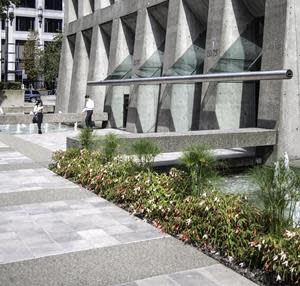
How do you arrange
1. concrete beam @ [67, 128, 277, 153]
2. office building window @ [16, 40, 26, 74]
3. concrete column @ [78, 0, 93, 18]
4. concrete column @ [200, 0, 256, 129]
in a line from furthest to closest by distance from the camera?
office building window @ [16, 40, 26, 74], concrete column @ [78, 0, 93, 18], concrete column @ [200, 0, 256, 129], concrete beam @ [67, 128, 277, 153]

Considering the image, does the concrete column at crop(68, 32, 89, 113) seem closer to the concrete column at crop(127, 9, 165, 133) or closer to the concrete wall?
the concrete column at crop(127, 9, 165, 133)

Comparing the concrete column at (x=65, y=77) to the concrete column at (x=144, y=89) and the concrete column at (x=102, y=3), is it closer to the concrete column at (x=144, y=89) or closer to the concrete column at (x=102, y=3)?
the concrete column at (x=102, y=3)

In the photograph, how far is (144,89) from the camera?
23.5 metres

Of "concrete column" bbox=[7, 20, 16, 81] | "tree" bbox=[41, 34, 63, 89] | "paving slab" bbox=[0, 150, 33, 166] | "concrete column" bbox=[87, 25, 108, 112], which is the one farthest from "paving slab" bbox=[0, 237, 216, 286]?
"concrete column" bbox=[7, 20, 16, 81]

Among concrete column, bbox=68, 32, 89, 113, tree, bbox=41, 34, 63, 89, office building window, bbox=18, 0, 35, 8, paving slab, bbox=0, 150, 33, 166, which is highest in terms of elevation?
office building window, bbox=18, 0, 35, 8

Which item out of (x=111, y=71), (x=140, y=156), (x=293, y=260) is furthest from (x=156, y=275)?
(x=111, y=71)

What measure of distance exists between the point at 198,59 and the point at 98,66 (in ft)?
32.6

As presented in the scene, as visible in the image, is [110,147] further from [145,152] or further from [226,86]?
[226,86]

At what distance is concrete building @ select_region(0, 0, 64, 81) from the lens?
80.1 m

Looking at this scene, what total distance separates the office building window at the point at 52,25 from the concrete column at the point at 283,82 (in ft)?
244

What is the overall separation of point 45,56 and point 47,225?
65260mm

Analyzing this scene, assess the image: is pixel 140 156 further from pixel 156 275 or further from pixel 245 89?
pixel 245 89

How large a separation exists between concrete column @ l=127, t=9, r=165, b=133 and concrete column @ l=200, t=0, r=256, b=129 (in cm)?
554

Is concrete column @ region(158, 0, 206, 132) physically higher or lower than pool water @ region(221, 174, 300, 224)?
higher
